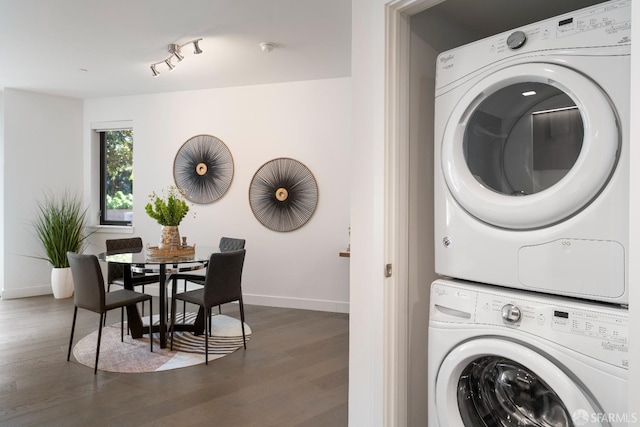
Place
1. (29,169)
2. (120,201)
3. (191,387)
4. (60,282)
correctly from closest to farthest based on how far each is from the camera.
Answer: (191,387) < (60,282) < (29,169) < (120,201)

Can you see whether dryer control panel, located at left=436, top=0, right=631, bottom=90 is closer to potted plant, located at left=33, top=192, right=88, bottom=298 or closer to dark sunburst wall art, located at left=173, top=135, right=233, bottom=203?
dark sunburst wall art, located at left=173, top=135, right=233, bottom=203

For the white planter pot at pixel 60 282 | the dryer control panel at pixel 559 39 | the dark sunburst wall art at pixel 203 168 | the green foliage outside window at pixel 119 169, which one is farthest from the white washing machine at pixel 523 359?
the green foliage outside window at pixel 119 169

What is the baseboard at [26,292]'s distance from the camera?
514 cm

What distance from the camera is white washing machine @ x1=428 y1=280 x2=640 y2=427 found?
1140mm

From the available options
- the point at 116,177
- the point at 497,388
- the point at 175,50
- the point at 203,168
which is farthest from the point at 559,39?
the point at 116,177

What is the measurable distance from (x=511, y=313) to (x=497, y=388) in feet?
1.11

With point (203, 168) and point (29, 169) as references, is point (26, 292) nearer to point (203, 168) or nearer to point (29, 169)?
point (29, 169)

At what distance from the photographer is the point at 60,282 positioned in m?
5.16

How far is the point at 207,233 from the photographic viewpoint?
508cm

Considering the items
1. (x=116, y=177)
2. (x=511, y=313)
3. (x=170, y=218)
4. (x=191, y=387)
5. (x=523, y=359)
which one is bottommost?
(x=191, y=387)

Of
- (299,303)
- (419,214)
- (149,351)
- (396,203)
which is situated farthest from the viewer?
(299,303)

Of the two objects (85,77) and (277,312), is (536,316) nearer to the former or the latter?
(277,312)

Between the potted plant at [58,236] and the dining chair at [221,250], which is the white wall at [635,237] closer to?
the dining chair at [221,250]

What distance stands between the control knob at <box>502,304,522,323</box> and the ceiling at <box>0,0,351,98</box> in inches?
87.6
